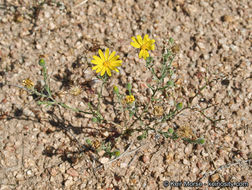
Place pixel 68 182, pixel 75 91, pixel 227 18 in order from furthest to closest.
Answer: pixel 227 18, pixel 75 91, pixel 68 182

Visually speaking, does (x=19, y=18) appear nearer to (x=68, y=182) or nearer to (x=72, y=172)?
(x=72, y=172)

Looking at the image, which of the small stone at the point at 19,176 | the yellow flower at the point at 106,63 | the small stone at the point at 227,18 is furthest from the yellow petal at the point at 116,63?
the small stone at the point at 227,18

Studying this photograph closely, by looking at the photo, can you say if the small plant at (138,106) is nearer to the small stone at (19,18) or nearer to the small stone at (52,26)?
the small stone at (52,26)


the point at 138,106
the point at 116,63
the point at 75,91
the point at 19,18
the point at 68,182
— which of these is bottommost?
the point at 68,182

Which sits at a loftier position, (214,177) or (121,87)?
(121,87)

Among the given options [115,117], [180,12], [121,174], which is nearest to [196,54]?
[180,12]

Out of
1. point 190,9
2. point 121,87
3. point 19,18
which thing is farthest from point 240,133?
point 19,18

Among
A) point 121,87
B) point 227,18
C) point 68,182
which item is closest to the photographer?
point 68,182

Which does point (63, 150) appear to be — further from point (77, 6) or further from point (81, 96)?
point (77, 6)
